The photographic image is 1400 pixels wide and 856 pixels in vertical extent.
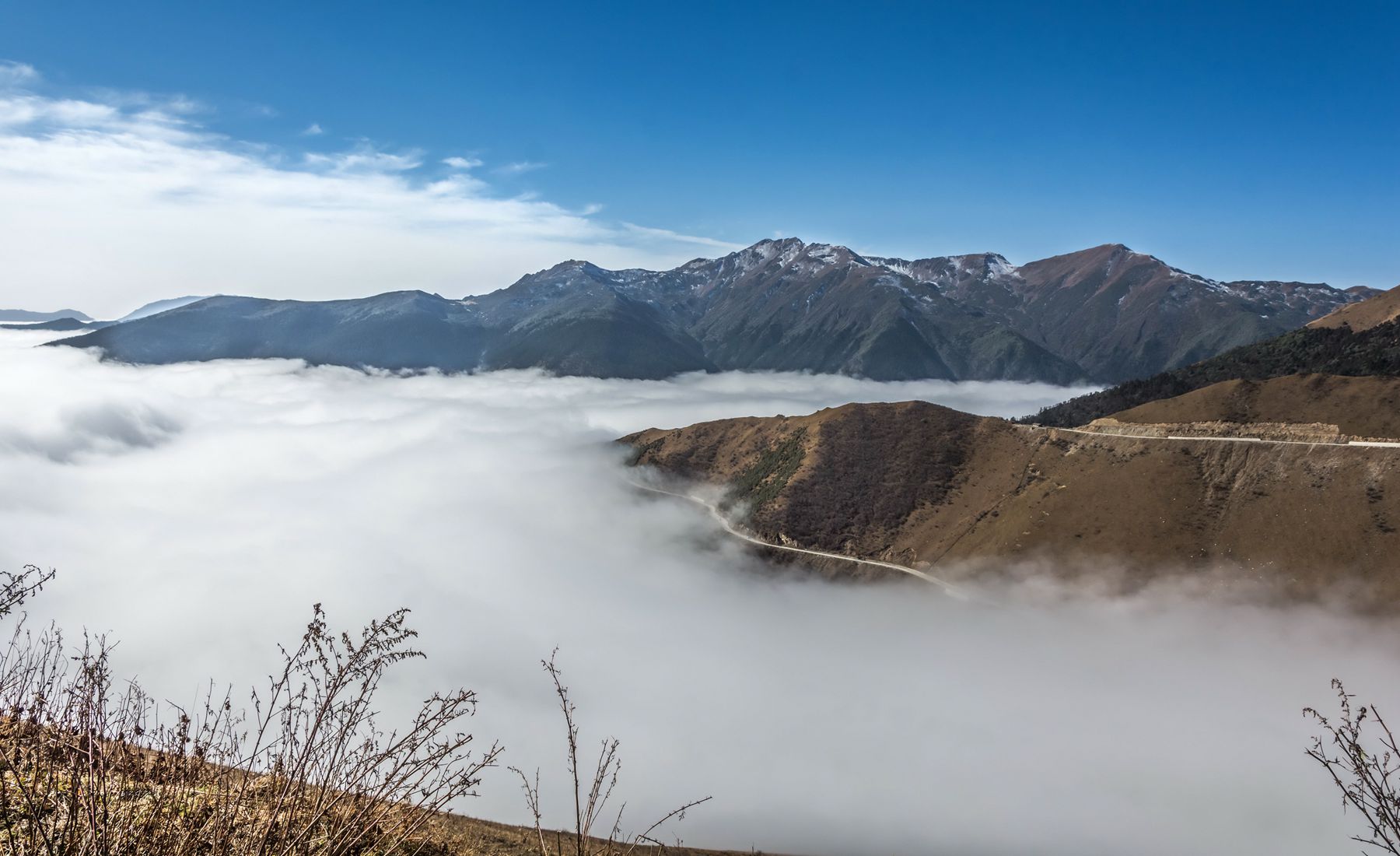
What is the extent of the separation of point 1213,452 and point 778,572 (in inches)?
2278

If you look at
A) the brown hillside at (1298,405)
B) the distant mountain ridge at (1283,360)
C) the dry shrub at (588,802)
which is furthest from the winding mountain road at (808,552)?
the dry shrub at (588,802)

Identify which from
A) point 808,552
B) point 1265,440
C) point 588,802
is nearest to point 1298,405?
point 1265,440

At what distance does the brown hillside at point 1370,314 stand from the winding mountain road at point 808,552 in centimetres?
10125

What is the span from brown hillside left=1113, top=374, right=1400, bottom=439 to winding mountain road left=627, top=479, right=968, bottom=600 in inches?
1519

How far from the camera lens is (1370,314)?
130000 mm

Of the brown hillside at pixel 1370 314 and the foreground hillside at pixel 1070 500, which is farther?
the brown hillside at pixel 1370 314

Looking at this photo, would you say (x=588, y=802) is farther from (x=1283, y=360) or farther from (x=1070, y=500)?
(x=1283, y=360)

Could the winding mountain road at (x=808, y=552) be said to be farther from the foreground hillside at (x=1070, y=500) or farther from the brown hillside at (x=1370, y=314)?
the brown hillside at (x=1370, y=314)

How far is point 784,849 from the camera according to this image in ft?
175

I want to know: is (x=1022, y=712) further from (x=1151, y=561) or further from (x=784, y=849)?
(x=784, y=849)

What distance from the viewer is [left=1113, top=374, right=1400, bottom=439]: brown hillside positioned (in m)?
79.9

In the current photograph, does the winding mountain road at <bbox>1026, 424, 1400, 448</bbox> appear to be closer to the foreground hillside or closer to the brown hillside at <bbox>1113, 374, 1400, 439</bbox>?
the foreground hillside

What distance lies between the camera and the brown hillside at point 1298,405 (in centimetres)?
7994

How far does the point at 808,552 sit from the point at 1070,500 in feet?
117
